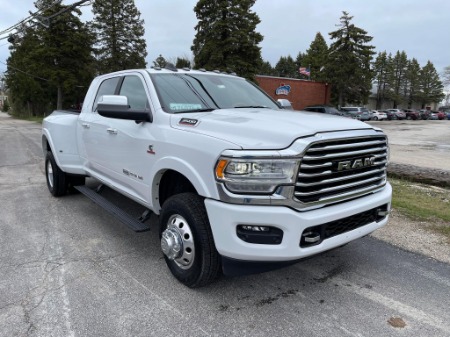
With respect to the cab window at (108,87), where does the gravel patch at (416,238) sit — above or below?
below

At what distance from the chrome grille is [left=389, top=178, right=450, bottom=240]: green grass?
83.8 inches

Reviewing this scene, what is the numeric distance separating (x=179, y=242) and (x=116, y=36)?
41.0 meters

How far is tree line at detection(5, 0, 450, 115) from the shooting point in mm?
31641

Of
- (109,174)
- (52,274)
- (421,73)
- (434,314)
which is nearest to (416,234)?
(434,314)

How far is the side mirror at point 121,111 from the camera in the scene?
140 inches

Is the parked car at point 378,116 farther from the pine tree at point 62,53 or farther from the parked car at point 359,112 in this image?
the pine tree at point 62,53

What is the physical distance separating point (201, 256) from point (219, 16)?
32020mm

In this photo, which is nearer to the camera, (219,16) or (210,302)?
(210,302)

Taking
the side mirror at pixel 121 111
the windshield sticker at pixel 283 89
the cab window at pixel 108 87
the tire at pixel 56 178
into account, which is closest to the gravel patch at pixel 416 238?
the side mirror at pixel 121 111

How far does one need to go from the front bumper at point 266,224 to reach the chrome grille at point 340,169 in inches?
5.0

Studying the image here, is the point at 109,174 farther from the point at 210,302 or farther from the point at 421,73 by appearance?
the point at 421,73

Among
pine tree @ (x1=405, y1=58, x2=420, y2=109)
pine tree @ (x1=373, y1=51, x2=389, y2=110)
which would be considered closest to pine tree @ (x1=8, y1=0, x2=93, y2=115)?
pine tree @ (x1=373, y1=51, x2=389, y2=110)

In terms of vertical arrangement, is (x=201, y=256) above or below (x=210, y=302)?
above

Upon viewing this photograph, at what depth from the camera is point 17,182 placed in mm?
7512
